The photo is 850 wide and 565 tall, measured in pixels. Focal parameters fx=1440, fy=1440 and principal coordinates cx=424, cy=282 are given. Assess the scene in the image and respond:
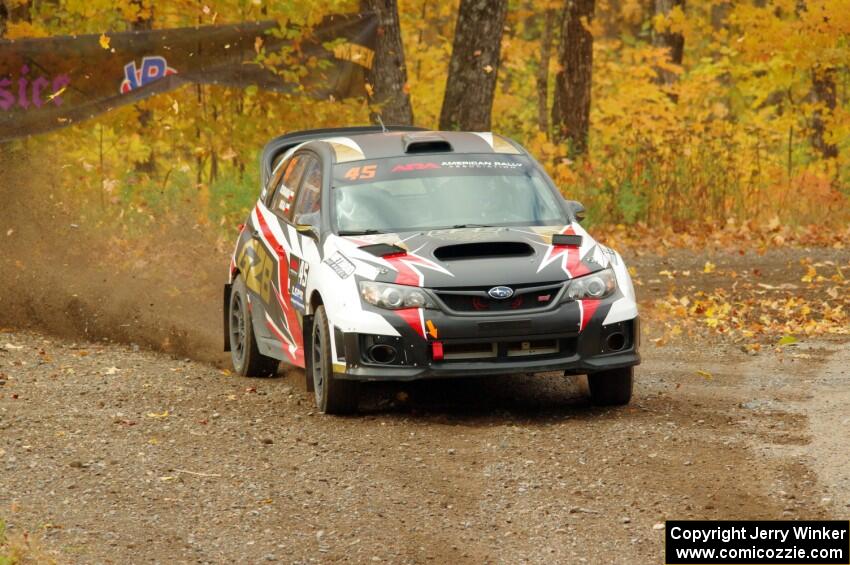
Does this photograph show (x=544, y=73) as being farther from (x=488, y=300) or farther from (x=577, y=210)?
(x=488, y=300)

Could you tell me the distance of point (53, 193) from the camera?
52.8 ft

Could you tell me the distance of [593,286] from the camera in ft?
28.8

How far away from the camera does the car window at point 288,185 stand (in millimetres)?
10562

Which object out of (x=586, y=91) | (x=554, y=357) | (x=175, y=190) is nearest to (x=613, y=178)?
(x=586, y=91)

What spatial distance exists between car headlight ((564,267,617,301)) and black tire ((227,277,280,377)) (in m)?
3.11

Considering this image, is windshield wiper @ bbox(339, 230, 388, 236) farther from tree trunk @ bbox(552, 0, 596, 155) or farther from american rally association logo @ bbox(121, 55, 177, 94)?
tree trunk @ bbox(552, 0, 596, 155)

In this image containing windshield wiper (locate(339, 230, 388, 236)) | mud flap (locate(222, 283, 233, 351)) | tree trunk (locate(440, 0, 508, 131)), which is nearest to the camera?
windshield wiper (locate(339, 230, 388, 236))

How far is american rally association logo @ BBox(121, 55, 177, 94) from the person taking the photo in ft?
54.0

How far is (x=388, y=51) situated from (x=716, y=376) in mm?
9240

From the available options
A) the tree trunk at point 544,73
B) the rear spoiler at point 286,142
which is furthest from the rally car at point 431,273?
the tree trunk at point 544,73

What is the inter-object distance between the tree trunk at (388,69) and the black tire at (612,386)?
379 inches

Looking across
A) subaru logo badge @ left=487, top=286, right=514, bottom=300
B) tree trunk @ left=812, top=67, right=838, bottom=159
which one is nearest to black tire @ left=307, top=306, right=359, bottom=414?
subaru logo badge @ left=487, top=286, right=514, bottom=300

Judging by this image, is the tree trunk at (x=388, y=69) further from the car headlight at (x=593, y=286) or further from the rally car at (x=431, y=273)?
the car headlight at (x=593, y=286)

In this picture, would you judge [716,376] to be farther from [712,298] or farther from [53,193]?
[53,193]
